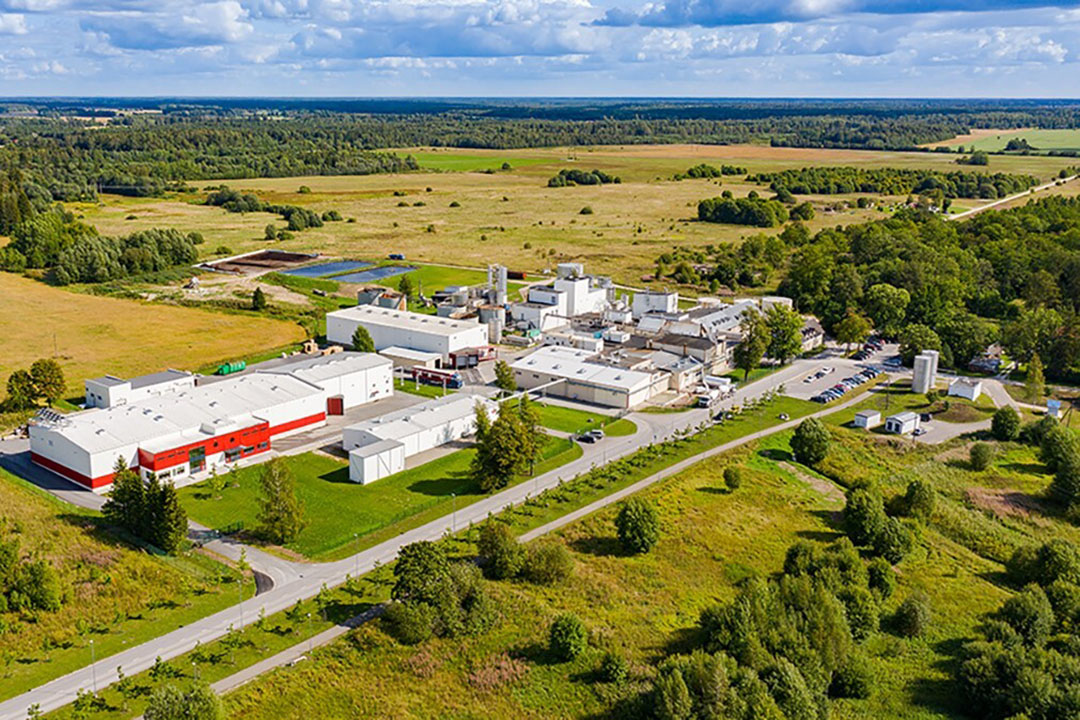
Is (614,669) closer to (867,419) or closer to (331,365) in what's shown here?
(867,419)

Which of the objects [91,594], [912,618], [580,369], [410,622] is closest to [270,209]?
[580,369]

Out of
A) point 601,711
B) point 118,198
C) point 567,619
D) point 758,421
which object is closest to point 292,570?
point 567,619

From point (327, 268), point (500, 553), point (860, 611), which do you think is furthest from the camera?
point (327, 268)

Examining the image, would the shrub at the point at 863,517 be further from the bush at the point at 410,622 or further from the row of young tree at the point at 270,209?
the row of young tree at the point at 270,209

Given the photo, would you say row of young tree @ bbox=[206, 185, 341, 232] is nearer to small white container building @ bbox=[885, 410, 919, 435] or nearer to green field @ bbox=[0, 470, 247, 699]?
green field @ bbox=[0, 470, 247, 699]

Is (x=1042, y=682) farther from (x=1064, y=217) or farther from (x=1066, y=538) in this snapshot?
(x=1064, y=217)

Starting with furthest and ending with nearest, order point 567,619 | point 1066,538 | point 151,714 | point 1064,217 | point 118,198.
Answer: point 118,198
point 1064,217
point 1066,538
point 567,619
point 151,714
